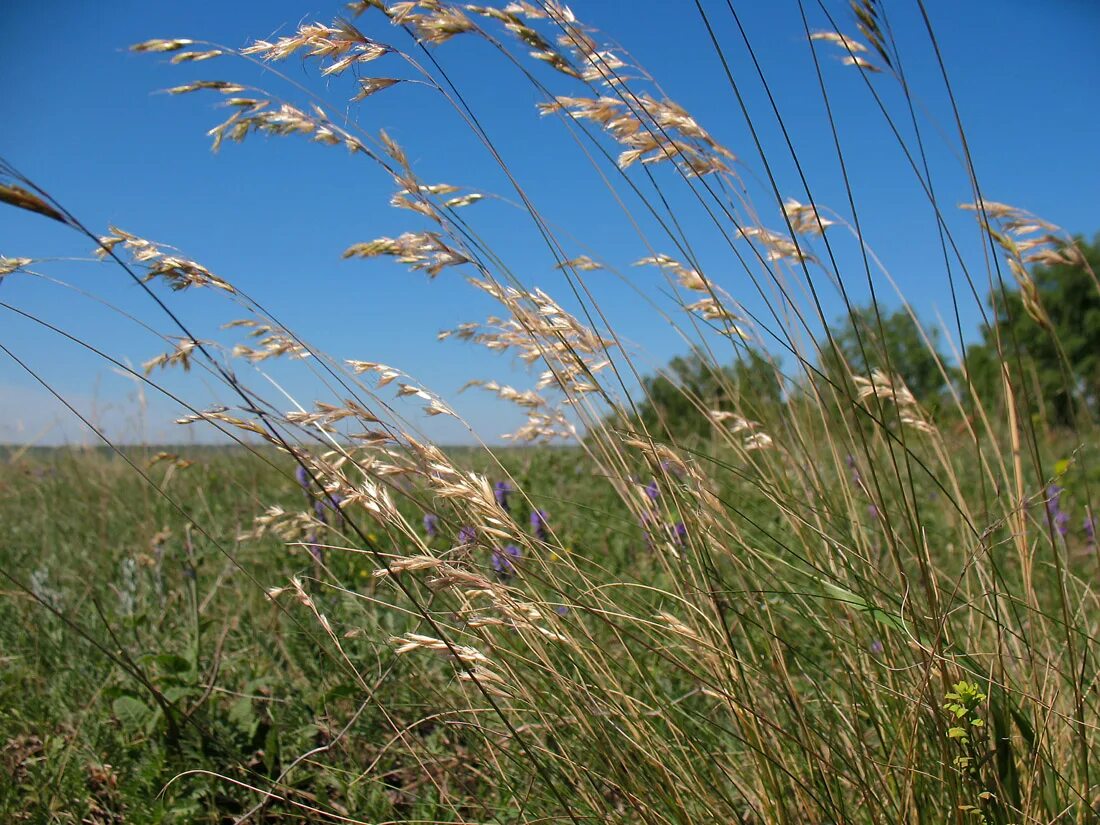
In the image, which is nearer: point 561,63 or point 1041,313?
point 1041,313

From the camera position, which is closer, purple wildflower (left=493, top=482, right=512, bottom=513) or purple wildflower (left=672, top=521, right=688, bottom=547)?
purple wildflower (left=672, top=521, right=688, bottom=547)

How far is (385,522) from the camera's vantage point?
1.45 metres

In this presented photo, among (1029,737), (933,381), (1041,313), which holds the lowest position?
(1029,737)

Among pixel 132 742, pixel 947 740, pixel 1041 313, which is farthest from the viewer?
pixel 132 742

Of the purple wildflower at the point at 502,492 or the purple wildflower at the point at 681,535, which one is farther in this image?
the purple wildflower at the point at 502,492

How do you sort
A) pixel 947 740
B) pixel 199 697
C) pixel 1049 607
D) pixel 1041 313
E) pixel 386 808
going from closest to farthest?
pixel 947 740, pixel 1041 313, pixel 386 808, pixel 199 697, pixel 1049 607


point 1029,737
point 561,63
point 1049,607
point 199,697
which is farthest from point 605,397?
point 1049,607

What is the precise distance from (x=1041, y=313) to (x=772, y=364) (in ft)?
1.72

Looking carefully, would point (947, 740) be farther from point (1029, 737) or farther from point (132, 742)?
point (132, 742)

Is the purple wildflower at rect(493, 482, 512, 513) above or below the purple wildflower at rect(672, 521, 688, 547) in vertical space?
above

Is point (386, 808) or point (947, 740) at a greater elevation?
point (947, 740)

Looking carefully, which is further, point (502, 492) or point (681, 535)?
point (502, 492)

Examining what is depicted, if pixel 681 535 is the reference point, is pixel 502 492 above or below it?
above

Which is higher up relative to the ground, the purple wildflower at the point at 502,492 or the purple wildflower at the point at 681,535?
the purple wildflower at the point at 502,492
